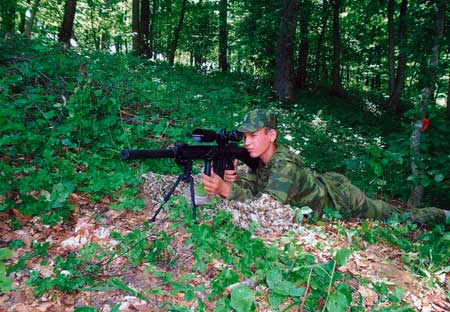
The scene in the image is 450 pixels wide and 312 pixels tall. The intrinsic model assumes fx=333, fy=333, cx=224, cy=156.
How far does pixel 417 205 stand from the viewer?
5.86m

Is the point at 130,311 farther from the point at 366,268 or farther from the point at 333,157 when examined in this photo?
the point at 333,157

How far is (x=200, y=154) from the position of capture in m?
3.18

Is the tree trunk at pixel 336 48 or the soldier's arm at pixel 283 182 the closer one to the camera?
the soldier's arm at pixel 283 182

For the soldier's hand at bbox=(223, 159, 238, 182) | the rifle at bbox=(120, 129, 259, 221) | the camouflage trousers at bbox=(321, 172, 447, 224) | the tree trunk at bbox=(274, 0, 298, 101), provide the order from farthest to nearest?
the tree trunk at bbox=(274, 0, 298, 101), the camouflage trousers at bbox=(321, 172, 447, 224), the soldier's hand at bbox=(223, 159, 238, 182), the rifle at bbox=(120, 129, 259, 221)

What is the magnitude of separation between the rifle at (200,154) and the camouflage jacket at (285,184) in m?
0.33

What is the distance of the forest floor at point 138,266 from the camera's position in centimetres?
230

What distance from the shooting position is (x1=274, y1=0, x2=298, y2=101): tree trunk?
12.4 m

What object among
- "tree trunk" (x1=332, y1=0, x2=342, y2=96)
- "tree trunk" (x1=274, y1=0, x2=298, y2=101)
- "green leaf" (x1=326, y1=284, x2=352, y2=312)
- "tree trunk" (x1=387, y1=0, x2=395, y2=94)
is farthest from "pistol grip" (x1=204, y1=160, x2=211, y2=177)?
"tree trunk" (x1=332, y1=0, x2=342, y2=96)

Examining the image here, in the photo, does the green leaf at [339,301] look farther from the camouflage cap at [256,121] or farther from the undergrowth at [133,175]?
the camouflage cap at [256,121]

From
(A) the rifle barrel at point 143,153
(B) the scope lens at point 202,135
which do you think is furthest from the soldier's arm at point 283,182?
(A) the rifle barrel at point 143,153

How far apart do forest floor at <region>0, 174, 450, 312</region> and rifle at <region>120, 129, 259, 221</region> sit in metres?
0.51

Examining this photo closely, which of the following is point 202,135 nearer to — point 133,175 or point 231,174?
point 231,174

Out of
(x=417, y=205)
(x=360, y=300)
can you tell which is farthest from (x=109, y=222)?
(x=417, y=205)

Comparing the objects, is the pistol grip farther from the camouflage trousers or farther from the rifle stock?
the camouflage trousers
